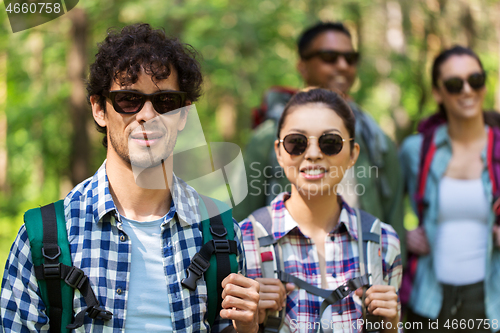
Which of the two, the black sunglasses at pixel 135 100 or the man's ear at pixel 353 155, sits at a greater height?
the black sunglasses at pixel 135 100

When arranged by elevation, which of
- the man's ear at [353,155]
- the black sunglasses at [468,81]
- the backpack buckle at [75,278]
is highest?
the black sunglasses at [468,81]

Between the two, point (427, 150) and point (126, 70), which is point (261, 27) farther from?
point (126, 70)

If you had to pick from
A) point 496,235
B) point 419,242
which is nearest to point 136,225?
point 419,242

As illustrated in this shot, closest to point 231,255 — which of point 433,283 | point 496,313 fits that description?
point 433,283

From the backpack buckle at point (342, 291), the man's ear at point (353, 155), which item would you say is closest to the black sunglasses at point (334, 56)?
the man's ear at point (353, 155)

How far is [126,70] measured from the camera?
204 cm

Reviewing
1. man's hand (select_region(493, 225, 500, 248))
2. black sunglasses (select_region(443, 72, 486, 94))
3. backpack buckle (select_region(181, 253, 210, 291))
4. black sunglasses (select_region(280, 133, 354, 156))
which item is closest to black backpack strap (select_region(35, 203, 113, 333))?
backpack buckle (select_region(181, 253, 210, 291))

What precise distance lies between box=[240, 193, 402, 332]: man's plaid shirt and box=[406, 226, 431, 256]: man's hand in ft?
4.03

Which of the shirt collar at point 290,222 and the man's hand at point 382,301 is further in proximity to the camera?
the shirt collar at point 290,222

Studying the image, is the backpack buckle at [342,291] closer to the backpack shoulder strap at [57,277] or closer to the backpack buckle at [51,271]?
the backpack shoulder strap at [57,277]

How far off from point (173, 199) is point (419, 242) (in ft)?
7.54

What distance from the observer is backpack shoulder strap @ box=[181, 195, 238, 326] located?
199 centimetres

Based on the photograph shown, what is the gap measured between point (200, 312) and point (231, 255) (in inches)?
11.1

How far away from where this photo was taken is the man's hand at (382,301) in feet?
7.18
